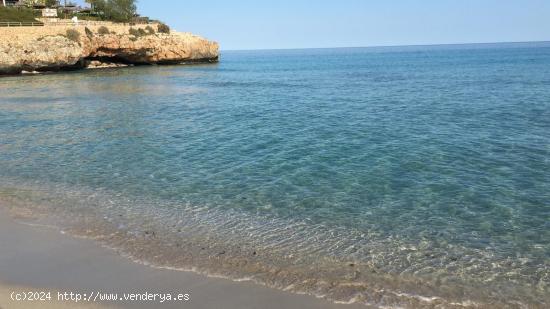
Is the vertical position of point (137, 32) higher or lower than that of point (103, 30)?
higher

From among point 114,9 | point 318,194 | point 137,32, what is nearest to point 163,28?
point 137,32

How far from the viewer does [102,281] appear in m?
7.98

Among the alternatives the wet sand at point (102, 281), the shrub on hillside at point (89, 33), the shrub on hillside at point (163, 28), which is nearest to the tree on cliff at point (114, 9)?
the shrub on hillside at point (163, 28)

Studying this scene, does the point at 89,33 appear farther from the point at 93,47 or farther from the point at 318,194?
the point at 318,194

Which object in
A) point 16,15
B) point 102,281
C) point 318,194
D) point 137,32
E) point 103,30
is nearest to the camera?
point 102,281

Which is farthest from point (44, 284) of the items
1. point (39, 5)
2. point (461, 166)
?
point (39, 5)

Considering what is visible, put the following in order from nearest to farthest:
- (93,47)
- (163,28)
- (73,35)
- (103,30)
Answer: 1. (73,35)
2. (93,47)
3. (103,30)
4. (163,28)

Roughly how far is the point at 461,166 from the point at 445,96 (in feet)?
75.7

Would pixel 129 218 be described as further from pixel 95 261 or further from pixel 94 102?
pixel 94 102

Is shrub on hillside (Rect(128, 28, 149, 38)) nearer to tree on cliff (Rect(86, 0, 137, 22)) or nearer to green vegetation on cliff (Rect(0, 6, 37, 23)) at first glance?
tree on cliff (Rect(86, 0, 137, 22))

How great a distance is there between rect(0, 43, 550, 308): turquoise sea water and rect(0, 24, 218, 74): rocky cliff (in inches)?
1636

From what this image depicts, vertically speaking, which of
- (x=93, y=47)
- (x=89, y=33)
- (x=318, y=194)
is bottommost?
(x=318, y=194)

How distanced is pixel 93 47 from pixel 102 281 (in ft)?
249

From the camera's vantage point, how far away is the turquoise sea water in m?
8.45
